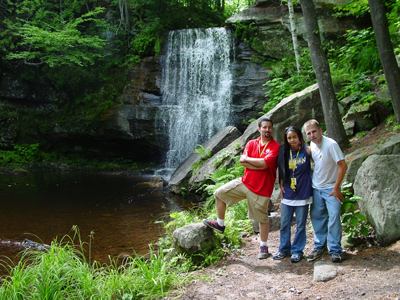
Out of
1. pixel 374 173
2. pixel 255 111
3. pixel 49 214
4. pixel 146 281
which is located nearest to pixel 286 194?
pixel 374 173

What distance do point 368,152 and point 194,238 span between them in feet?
11.3

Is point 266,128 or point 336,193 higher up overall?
point 266,128

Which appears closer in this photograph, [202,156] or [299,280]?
[299,280]

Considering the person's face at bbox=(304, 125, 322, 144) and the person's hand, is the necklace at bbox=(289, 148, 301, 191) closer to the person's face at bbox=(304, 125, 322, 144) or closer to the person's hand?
the person's face at bbox=(304, 125, 322, 144)

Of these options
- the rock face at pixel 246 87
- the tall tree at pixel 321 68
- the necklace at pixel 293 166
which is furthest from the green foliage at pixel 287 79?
the necklace at pixel 293 166

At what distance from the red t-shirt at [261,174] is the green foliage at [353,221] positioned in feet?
3.21

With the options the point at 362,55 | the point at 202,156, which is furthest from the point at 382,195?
the point at 202,156

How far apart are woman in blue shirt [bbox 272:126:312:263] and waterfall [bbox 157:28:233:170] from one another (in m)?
13.0

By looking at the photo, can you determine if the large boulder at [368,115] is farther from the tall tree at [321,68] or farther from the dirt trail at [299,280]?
the dirt trail at [299,280]

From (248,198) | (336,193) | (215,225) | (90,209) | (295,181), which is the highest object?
(295,181)

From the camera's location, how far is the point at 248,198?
5.94 m

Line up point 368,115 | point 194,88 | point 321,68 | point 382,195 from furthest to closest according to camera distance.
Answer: point 194,88, point 368,115, point 321,68, point 382,195

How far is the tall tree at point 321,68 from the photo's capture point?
8.48 meters

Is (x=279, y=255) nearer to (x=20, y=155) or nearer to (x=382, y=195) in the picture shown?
(x=382, y=195)
